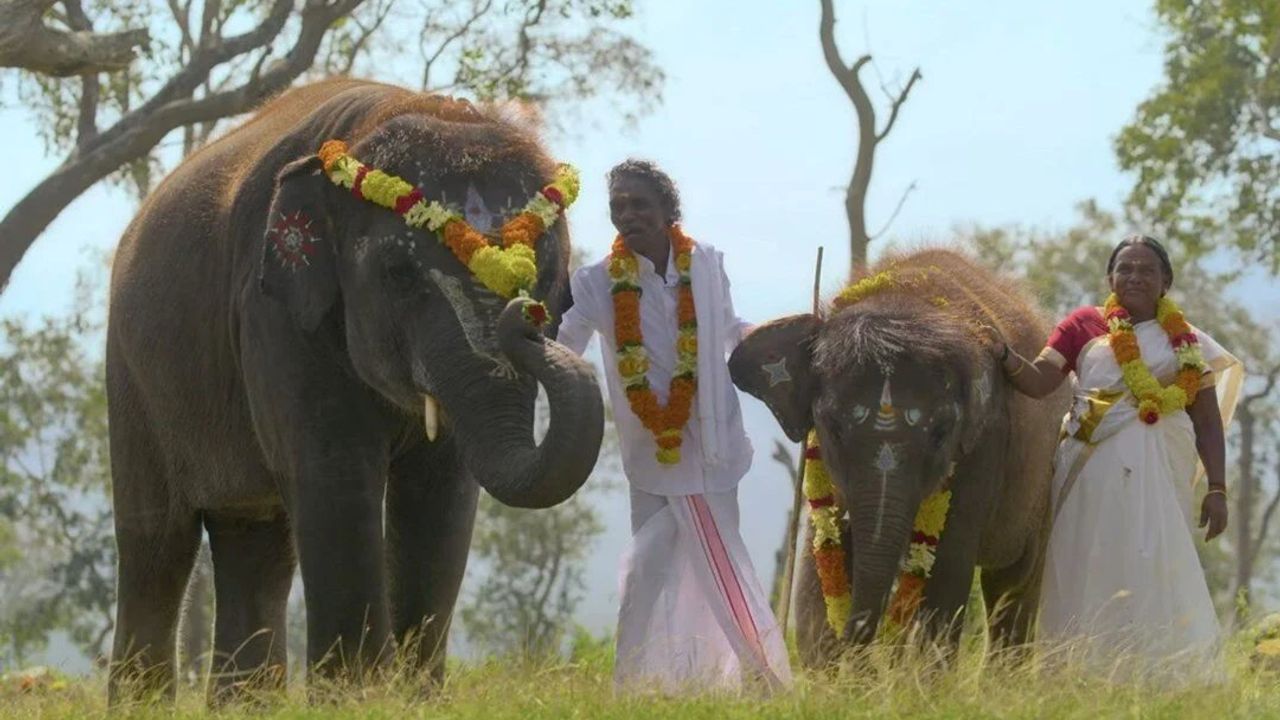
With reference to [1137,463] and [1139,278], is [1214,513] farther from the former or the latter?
[1139,278]

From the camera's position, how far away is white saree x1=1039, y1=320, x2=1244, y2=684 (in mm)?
8883

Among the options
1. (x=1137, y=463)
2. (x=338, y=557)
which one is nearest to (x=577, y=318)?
(x=338, y=557)

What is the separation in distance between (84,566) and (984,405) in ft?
73.2

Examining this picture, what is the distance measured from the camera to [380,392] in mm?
7797

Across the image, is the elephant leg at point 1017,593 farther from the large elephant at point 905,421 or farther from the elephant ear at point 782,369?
the elephant ear at point 782,369

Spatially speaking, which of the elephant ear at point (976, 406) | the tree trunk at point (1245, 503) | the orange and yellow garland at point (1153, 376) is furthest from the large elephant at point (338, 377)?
the tree trunk at point (1245, 503)

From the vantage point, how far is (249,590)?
9133mm

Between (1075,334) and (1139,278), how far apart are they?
37cm

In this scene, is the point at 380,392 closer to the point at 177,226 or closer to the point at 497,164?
the point at 497,164

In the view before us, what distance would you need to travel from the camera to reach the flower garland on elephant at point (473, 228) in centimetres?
709

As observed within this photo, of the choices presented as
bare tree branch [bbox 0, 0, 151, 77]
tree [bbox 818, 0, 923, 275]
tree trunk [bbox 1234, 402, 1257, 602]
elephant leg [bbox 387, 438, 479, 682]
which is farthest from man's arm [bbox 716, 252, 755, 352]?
tree trunk [bbox 1234, 402, 1257, 602]

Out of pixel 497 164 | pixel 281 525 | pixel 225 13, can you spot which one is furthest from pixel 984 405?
pixel 225 13

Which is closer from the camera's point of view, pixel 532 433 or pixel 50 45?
pixel 532 433

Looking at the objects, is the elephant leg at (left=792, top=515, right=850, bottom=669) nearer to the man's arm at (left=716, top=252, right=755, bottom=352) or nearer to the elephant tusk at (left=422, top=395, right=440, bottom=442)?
the man's arm at (left=716, top=252, right=755, bottom=352)
